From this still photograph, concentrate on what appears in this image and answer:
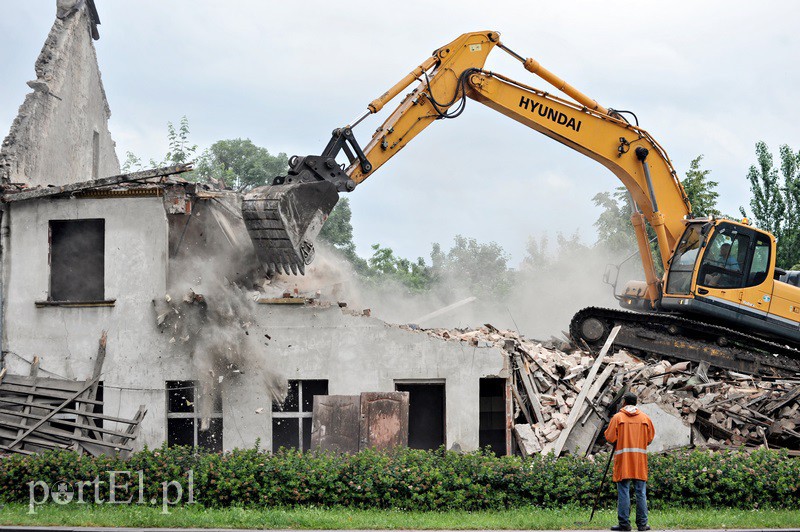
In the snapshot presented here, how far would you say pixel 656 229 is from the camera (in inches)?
794

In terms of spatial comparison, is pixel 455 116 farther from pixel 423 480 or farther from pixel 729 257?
pixel 423 480

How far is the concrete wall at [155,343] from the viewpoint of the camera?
16.6 m

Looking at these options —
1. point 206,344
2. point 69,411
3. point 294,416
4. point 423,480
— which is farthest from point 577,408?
point 69,411

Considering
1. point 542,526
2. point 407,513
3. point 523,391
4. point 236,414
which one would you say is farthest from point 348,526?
point 523,391

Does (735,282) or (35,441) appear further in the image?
(735,282)

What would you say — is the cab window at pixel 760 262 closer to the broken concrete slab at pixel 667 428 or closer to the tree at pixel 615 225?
the broken concrete slab at pixel 667 428

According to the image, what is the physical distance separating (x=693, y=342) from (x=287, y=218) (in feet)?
30.9

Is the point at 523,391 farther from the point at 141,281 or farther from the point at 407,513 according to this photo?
the point at 141,281

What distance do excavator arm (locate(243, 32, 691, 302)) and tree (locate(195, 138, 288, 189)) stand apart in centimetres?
3154

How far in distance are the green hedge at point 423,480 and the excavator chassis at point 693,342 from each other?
6527 millimetres

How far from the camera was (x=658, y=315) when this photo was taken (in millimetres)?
20297

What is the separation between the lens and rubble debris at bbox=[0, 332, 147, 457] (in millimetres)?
15422

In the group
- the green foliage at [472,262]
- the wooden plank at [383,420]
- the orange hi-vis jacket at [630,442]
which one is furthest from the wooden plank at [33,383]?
the green foliage at [472,262]

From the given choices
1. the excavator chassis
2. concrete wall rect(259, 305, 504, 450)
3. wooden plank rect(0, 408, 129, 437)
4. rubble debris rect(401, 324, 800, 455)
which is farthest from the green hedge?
the excavator chassis
